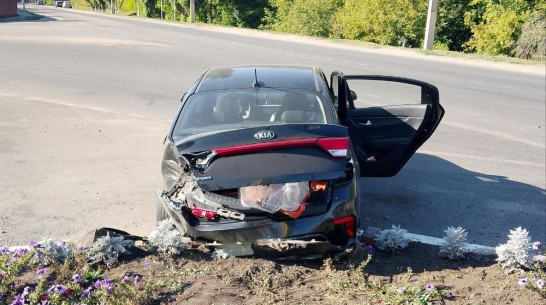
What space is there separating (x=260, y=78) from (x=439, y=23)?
111 feet

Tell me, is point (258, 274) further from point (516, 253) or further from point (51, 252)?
point (516, 253)

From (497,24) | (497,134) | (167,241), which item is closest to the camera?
(167,241)

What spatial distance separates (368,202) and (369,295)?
9.58ft

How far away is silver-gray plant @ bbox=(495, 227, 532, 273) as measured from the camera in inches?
139

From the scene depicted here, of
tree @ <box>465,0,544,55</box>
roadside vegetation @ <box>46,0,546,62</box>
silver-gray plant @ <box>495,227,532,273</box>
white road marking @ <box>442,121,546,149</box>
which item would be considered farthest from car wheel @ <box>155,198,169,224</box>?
tree @ <box>465,0,544,55</box>

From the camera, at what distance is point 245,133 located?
12.8 feet

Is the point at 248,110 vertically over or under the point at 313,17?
under

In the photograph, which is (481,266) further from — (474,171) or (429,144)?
(429,144)

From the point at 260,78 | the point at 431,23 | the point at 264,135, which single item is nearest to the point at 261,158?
the point at 264,135

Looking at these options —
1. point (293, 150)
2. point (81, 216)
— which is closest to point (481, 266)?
point (293, 150)

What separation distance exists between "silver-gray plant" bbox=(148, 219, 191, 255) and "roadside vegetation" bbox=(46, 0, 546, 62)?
27509 millimetres

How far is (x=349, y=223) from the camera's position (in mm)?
3883

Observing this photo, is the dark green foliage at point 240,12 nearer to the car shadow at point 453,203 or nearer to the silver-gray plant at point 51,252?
the car shadow at point 453,203

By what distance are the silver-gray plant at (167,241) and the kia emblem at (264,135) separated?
2.86 ft
